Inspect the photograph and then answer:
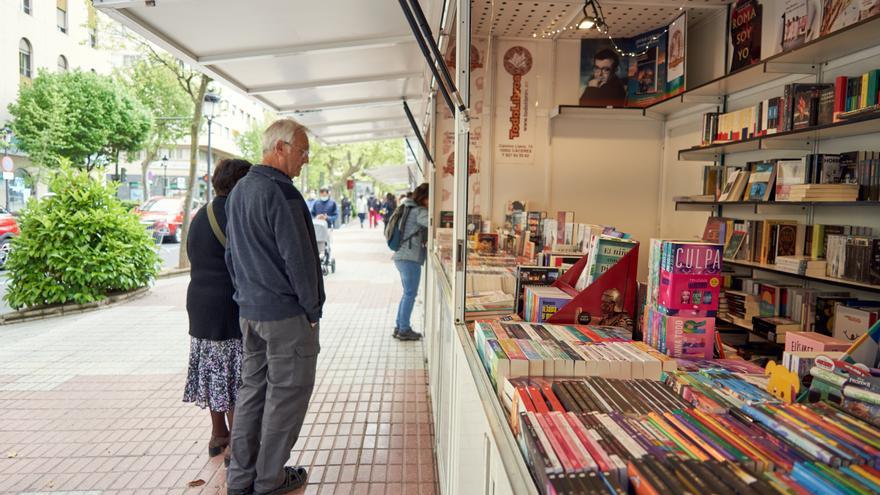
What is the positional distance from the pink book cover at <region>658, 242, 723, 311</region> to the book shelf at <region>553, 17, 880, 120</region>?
2243 mm

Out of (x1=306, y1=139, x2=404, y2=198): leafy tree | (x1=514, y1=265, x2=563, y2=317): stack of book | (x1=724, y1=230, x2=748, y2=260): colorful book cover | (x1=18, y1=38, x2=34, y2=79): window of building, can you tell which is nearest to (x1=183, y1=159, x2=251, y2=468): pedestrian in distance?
(x1=514, y1=265, x2=563, y2=317): stack of book

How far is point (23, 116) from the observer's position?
654 inches

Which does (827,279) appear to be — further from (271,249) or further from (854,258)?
(271,249)

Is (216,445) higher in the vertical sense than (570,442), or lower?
lower

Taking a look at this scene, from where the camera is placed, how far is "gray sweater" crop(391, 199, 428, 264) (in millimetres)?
5391

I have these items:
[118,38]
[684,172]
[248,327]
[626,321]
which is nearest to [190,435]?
[248,327]

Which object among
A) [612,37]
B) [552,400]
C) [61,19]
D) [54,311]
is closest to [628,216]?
[612,37]

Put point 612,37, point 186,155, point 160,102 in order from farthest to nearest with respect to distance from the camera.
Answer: point 186,155
point 160,102
point 612,37

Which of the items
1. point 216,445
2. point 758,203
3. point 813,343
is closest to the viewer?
point 813,343

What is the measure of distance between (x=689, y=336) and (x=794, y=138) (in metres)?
2.83

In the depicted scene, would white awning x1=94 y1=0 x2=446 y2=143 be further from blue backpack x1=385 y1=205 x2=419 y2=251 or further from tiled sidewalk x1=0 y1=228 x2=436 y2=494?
tiled sidewalk x1=0 y1=228 x2=436 y2=494

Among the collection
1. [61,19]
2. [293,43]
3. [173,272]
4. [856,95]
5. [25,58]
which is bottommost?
[173,272]

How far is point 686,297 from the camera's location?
157 centimetres

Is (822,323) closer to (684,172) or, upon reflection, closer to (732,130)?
(732,130)
